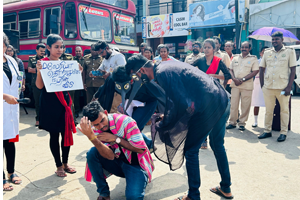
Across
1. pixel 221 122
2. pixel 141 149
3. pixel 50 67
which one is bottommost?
pixel 141 149

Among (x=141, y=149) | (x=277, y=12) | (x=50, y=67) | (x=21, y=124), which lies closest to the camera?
(x=141, y=149)

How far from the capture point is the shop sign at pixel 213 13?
46.3 ft

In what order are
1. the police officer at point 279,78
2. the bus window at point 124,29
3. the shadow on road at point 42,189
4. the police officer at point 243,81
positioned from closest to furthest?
1. the shadow on road at point 42,189
2. the police officer at point 279,78
3. the police officer at point 243,81
4. the bus window at point 124,29

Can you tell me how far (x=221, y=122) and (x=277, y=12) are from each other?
45.3 feet

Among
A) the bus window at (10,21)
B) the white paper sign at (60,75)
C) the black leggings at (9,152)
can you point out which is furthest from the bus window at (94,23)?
the black leggings at (9,152)

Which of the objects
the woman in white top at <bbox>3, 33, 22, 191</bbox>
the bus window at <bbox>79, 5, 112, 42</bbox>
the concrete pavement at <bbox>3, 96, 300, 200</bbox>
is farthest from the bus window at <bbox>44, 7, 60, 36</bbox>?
the woman in white top at <bbox>3, 33, 22, 191</bbox>

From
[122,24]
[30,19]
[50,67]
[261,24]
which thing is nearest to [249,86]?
[50,67]

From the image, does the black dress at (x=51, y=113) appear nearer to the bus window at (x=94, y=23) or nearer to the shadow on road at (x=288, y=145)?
the shadow on road at (x=288, y=145)

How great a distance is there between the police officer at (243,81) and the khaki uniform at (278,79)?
0.39 metres

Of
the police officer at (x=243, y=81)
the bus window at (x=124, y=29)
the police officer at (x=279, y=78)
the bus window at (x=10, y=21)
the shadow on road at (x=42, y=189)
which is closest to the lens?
the shadow on road at (x=42, y=189)

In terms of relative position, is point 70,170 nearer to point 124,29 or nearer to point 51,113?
point 51,113

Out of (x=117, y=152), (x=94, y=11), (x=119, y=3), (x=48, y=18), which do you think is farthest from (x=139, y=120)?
(x=119, y=3)

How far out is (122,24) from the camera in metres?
8.52

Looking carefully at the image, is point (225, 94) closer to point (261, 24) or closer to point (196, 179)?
point (196, 179)
